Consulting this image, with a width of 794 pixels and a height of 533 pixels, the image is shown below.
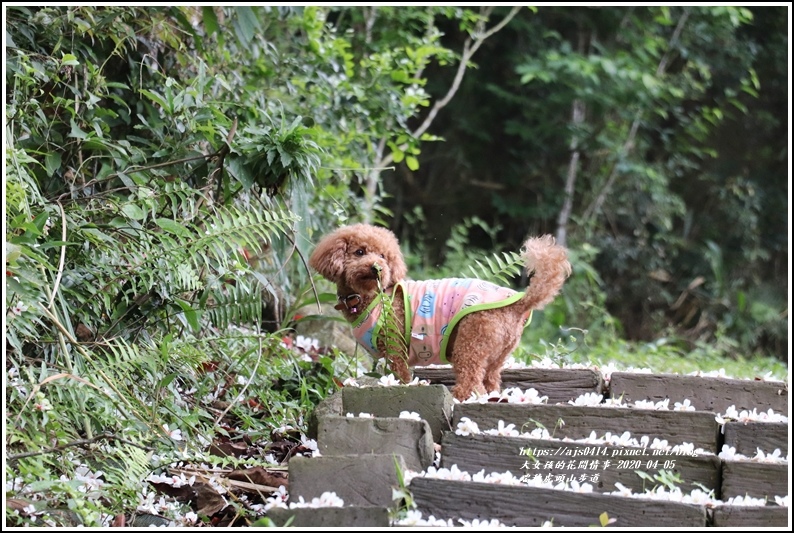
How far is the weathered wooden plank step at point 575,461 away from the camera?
2.85 metres

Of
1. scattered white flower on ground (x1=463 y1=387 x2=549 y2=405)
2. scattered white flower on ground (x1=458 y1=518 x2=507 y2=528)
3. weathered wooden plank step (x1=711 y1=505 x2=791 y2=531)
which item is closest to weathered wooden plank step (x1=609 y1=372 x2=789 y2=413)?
scattered white flower on ground (x1=463 y1=387 x2=549 y2=405)

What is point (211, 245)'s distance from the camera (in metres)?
3.55

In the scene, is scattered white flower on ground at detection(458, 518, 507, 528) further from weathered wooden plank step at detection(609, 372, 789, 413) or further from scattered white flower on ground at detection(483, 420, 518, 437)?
weathered wooden plank step at detection(609, 372, 789, 413)

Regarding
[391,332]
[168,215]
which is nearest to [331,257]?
[391,332]

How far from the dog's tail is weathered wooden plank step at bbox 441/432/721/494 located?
0.92m

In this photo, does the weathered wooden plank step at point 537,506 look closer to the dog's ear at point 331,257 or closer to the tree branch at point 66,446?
the tree branch at point 66,446

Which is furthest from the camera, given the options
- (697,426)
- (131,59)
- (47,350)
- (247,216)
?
(131,59)

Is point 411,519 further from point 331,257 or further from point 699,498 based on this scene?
point 331,257

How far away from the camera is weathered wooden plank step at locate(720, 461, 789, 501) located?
9.01 ft

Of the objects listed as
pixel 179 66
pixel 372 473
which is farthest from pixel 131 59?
pixel 372 473

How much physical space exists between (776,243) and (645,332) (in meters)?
2.15

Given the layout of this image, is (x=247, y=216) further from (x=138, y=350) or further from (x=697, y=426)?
(x=697, y=426)

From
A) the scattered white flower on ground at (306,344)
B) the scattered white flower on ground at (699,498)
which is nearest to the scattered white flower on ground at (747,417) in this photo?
the scattered white flower on ground at (699,498)

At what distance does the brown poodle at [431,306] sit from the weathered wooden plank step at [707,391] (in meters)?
0.53
